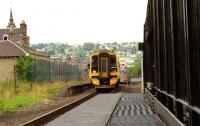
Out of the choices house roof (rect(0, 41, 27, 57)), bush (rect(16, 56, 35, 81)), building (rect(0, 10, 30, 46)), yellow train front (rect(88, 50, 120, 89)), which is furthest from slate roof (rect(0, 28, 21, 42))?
yellow train front (rect(88, 50, 120, 89))

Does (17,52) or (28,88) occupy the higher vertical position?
(17,52)

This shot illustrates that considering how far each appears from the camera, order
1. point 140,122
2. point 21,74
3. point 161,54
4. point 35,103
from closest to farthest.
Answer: point 161,54 < point 140,122 < point 35,103 < point 21,74

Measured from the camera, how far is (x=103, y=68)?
126ft

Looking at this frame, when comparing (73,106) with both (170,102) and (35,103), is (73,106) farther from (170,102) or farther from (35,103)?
(170,102)

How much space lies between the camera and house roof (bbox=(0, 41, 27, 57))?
75.9 meters

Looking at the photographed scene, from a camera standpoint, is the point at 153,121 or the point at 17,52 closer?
the point at 153,121

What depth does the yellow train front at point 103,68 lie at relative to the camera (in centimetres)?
3800

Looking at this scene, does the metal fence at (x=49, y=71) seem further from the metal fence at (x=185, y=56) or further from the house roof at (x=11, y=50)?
the metal fence at (x=185, y=56)

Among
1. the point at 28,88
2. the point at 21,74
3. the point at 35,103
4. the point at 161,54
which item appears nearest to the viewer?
the point at 161,54

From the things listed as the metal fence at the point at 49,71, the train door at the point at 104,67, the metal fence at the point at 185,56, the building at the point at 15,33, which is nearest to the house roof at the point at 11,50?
the metal fence at the point at 49,71

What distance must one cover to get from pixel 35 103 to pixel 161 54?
619 inches

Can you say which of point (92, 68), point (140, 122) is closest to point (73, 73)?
point (92, 68)

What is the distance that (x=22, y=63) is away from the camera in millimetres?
60156

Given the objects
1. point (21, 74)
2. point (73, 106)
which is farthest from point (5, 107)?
point (21, 74)
